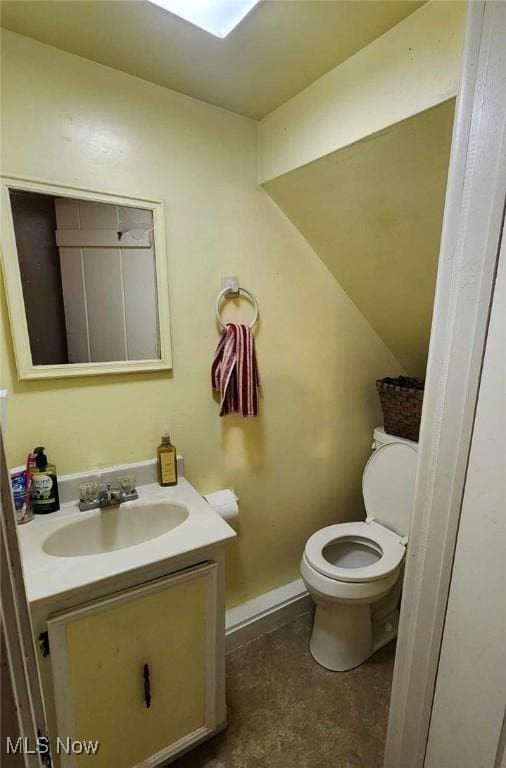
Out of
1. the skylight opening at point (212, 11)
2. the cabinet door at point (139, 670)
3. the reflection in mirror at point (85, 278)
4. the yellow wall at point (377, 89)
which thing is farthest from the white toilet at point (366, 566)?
the skylight opening at point (212, 11)

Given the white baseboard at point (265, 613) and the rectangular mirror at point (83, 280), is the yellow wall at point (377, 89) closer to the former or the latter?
the rectangular mirror at point (83, 280)

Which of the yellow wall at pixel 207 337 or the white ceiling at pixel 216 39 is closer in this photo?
the white ceiling at pixel 216 39

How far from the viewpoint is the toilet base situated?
1477 millimetres

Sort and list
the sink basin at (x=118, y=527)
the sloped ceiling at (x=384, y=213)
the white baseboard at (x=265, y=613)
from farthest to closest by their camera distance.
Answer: the white baseboard at (x=265, y=613) → the sink basin at (x=118, y=527) → the sloped ceiling at (x=384, y=213)

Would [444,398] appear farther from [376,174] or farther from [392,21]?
[392,21]

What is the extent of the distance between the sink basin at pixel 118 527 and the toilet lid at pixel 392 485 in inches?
39.0

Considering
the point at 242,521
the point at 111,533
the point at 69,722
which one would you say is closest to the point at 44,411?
the point at 111,533

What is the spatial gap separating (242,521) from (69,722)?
2.84ft

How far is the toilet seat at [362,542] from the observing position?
1359 millimetres

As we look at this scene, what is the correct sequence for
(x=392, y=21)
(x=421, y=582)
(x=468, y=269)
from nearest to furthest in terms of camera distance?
(x=468, y=269)
(x=421, y=582)
(x=392, y=21)

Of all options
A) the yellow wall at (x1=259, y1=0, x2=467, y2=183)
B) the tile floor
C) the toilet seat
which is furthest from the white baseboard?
the yellow wall at (x1=259, y1=0, x2=467, y2=183)

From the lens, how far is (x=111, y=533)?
1.20m

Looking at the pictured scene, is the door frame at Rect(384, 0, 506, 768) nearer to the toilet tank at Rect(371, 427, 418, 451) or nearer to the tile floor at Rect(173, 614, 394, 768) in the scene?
the tile floor at Rect(173, 614, 394, 768)

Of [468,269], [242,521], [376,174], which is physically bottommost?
[242,521]
